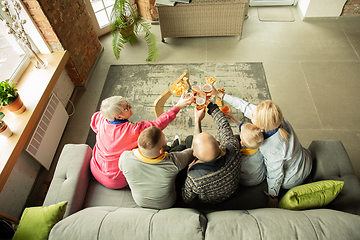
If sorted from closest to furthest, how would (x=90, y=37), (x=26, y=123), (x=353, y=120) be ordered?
(x=26, y=123)
(x=353, y=120)
(x=90, y=37)

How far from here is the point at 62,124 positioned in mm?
2715

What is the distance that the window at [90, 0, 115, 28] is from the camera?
Result: 3758mm

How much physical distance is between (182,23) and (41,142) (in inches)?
111

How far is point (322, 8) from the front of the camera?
3754mm

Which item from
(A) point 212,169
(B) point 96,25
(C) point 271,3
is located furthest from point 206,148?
(C) point 271,3

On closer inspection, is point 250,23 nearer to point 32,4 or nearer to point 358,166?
point 358,166

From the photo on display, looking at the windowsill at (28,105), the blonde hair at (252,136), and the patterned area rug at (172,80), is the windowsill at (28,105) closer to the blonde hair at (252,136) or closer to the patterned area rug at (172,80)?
the patterned area rug at (172,80)

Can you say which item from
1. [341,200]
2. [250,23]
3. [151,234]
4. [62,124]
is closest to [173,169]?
[151,234]

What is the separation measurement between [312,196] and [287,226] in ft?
1.16

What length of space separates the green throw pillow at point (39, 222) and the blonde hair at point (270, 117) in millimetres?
1515

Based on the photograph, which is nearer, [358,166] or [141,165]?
[141,165]

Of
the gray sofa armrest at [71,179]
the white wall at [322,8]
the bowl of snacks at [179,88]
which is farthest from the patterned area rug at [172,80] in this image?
Result: the white wall at [322,8]

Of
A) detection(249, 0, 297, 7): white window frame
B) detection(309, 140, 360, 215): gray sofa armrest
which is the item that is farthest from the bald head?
detection(249, 0, 297, 7): white window frame

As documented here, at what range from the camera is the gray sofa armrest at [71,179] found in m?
1.63
